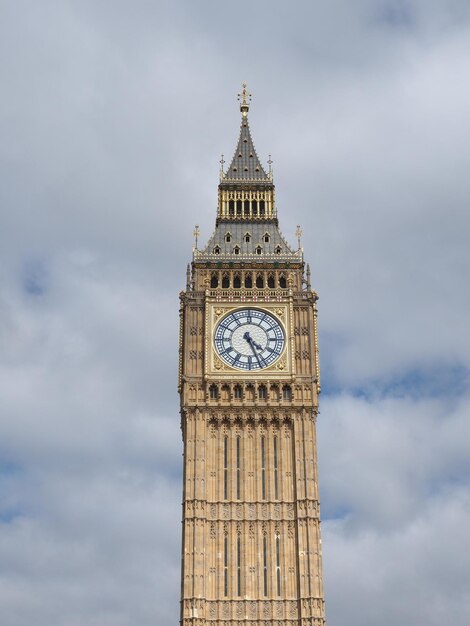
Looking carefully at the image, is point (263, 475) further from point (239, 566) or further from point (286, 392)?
point (239, 566)

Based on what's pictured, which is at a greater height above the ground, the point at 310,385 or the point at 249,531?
the point at 310,385

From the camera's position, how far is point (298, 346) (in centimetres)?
6912

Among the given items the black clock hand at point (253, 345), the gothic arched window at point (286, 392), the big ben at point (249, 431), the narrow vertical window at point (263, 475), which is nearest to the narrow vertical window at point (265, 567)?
the big ben at point (249, 431)

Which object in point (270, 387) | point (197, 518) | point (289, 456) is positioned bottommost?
point (197, 518)

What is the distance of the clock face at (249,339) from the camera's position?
68438mm

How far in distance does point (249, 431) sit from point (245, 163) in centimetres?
2117

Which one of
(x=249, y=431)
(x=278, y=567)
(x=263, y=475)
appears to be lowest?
(x=278, y=567)

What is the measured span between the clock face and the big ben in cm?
6

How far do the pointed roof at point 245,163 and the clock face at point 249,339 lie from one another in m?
11.9

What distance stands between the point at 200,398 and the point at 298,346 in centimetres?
693

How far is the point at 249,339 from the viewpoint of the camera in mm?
69000

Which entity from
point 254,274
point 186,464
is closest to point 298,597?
point 186,464

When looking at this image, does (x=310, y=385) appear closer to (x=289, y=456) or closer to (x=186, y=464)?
(x=289, y=456)

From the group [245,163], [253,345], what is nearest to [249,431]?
[253,345]
